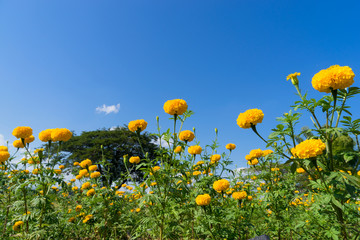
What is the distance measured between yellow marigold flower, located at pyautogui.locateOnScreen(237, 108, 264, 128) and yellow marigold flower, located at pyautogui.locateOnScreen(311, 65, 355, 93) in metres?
0.55

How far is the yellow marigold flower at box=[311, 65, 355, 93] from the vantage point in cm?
168

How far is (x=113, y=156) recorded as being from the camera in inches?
1060

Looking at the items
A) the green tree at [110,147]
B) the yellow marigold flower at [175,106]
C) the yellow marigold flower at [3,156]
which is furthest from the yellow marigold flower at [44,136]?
the green tree at [110,147]

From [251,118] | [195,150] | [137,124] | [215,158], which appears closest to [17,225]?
[137,124]

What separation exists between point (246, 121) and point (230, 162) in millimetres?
2248

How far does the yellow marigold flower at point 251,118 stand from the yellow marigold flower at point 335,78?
551 millimetres

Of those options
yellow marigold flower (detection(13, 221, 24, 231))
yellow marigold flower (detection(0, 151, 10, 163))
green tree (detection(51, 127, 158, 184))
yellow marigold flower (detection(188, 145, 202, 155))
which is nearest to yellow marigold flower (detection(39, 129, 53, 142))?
yellow marigold flower (detection(0, 151, 10, 163))

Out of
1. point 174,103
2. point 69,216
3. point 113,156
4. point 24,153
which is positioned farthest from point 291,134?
point 113,156

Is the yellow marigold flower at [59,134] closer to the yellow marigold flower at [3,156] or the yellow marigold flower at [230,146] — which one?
the yellow marigold flower at [3,156]

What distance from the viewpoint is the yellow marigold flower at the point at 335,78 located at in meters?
1.68

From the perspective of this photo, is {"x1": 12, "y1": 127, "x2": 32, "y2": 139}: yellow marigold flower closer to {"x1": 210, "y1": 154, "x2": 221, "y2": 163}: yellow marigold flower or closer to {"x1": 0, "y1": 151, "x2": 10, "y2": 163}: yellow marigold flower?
{"x1": 0, "y1": 151, "x2": 10, "y2": 163}: yellow marigold flower

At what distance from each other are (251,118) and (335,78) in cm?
75

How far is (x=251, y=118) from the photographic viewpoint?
2078mm

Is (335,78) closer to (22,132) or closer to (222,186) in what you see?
(222,186)
